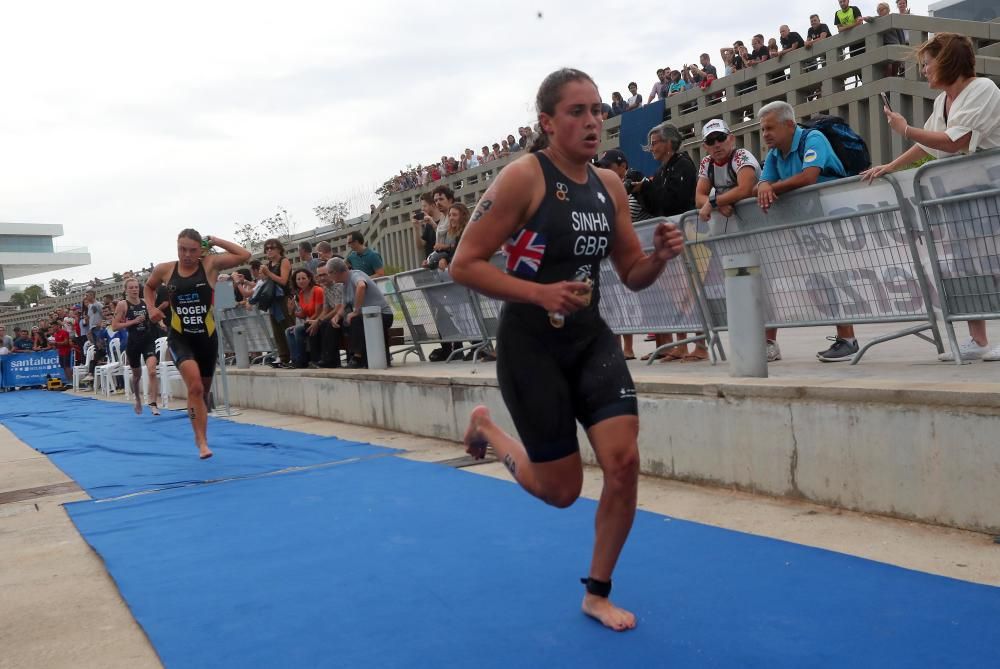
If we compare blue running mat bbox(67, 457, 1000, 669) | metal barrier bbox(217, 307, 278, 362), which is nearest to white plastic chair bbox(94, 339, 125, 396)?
metal barrier bbox(217, 307, 278, 362)

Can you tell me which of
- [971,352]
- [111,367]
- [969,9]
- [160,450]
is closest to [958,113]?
[971,352]

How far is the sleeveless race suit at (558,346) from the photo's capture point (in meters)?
3.39

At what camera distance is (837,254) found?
611cm

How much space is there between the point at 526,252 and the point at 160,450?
7.46m

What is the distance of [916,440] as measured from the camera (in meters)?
4.43

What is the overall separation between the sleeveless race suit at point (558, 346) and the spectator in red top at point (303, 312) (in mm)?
9863

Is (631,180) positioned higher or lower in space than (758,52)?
lower

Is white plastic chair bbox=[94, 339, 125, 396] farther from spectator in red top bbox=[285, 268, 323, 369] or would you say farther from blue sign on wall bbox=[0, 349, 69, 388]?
spectator in red top bbox=[285, 268, 323, 369]

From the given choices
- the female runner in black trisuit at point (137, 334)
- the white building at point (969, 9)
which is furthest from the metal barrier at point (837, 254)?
the white building at point (969, 9)

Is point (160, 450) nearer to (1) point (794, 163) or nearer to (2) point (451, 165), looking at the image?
(1) point (794, 163)


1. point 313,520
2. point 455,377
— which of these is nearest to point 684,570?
point 313,520

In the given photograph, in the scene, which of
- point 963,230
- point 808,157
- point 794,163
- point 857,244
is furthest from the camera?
point 794,163

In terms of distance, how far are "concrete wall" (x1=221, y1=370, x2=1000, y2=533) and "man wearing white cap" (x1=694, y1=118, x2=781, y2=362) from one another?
1618 mm

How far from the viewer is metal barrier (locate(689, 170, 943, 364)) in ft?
18.8
